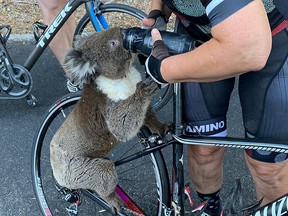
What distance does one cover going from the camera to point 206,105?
8.05 feet

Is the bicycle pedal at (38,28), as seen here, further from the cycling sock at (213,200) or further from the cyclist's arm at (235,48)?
the cyclist's arm at (235,48)

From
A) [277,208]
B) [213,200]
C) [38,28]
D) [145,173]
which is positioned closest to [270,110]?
[277,208]

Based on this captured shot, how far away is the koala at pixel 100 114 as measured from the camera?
2.41 metres

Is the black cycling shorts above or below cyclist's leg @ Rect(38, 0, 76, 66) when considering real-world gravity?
above

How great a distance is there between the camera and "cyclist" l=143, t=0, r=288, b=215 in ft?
5.37

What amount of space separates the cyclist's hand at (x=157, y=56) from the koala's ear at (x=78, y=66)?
467 mm

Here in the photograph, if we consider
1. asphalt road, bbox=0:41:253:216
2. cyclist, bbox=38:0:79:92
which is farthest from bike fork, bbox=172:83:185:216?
cyclist, bbox=38:0:79:92

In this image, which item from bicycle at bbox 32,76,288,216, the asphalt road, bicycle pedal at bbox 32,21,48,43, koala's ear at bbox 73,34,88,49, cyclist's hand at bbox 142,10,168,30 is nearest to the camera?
bicycle at bbox 32,76,288,216

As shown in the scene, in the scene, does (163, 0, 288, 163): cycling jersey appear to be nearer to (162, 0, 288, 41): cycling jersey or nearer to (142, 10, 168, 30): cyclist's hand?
(162, 0, 288, 41): cycling jersey

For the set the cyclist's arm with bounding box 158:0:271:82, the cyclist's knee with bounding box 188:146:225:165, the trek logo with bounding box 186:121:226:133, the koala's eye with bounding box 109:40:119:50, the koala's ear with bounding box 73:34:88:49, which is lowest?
the cyclist's knee with bounding box 188:146:225:165

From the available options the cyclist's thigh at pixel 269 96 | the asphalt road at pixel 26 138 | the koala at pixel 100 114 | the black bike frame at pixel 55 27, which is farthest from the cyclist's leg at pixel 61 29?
the cyclist's thigh at pixel 269 96

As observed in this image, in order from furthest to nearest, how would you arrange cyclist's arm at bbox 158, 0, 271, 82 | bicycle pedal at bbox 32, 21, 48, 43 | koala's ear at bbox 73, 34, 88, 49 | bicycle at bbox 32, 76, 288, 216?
1. bicycle pedal at bbox 32, 21, 48, 43
2. koala's ear at bbox 73, 34, 88, 49
3. bicycle at bbox 32, 76, 288, 216
4. cyclist's arm at bbox 158, 0, 271, 82

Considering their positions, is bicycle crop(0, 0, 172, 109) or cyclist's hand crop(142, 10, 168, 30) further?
bicycle crop(0, 0, 172, 109)

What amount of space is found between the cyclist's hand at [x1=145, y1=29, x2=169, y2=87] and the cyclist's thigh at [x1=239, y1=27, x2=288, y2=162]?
512 millimetres
